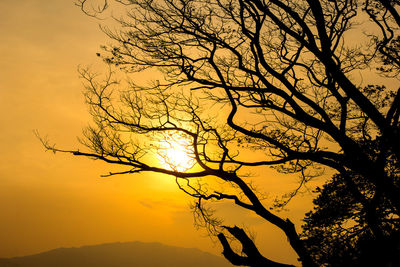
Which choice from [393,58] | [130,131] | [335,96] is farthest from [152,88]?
[393,58]

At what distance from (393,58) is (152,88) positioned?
8042mm

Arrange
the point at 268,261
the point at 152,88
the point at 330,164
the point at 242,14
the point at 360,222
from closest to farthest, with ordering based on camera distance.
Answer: the point at 268,261 → the point at 330,164 → the point at 242,14 → the point at 152,88 → the point at 360,222

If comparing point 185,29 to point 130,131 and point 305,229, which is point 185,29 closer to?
point 130,131

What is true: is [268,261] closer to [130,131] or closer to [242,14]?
[130,131]

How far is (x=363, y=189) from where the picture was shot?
12.2 m

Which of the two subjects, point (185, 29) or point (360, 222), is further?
point (360, 222)

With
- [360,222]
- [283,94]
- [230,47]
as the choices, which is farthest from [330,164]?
[360,222]

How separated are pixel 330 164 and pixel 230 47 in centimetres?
455

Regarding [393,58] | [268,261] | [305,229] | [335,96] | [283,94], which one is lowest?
[268,261]

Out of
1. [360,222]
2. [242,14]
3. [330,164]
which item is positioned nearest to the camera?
[330,164]

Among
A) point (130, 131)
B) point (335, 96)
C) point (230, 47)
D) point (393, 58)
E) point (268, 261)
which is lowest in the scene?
point (268, 261)

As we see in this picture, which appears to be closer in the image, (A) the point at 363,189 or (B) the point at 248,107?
(B) the point at 248,107

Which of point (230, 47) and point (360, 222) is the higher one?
point (230, 47)

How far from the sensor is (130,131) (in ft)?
32.0
